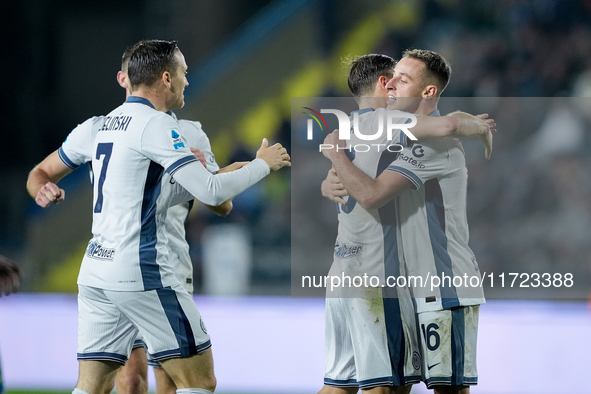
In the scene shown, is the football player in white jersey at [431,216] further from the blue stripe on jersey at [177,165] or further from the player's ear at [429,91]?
the blue stripe on jersey at [177,165]

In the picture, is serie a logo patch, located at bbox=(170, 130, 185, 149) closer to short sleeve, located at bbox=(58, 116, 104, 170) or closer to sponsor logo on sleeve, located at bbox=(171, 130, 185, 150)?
sponsor logo on sleeve, located at bbox=(171, 130, 185, 150)

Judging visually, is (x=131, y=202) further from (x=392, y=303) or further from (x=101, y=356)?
(x=392, y=303)

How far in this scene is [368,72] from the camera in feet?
11.3

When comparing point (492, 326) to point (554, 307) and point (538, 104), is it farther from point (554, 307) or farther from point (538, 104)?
point (538, 104)

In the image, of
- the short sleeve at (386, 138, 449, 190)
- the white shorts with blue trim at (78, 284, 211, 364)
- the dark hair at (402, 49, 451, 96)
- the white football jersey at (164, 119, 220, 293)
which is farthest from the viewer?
the white football jersey at (164, 119, 220, 293)

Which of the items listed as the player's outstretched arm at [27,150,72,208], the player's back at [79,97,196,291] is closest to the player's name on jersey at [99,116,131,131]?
Result: the player's back at [79,97,196,291]

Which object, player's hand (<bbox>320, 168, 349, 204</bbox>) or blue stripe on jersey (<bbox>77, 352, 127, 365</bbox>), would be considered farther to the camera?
player's hand (<bbox>320, 168, 349, 204</bbox>)

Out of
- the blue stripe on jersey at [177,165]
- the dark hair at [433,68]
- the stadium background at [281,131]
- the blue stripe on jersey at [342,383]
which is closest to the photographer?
the blue stripe on jersey at [177,165]

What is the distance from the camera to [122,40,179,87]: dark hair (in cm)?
322

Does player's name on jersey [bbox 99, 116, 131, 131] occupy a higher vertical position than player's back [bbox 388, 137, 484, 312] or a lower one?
higher

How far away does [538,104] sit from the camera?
793cm

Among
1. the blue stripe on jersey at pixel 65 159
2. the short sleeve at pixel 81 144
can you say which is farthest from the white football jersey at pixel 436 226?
the blue stripe on jersey at pixel 65 159

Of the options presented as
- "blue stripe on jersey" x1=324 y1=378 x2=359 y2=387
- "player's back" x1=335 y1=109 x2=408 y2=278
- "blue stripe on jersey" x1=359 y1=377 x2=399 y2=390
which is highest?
"player's back" x1=335 y1=109 x2=408 y2=278

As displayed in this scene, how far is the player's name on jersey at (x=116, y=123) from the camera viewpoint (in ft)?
10.3
